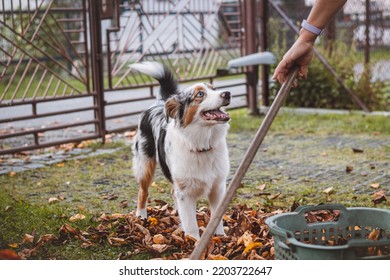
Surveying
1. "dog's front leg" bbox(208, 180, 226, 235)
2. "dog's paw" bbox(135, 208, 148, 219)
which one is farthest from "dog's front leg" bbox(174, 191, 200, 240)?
"dog's paw" bbox(135, 208, 148, 219)

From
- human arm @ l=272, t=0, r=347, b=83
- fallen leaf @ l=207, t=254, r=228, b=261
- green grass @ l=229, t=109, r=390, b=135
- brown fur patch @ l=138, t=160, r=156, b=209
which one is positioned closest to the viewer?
human arm @ l=272, t=0, r=347, b=83

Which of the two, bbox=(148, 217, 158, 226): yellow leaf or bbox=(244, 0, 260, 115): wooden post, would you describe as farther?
bbox=(244, 0, 260, 115): wooden post

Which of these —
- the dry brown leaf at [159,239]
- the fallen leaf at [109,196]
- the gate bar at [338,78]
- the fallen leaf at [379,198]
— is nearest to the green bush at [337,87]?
the gate bar at [338,78]

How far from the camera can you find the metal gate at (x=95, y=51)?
659cm

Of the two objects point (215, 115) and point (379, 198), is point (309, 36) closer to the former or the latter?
point (215, 115)

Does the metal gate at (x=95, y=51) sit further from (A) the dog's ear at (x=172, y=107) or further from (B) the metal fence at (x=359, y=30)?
(A) the dog's ear at (x=172, y=107)

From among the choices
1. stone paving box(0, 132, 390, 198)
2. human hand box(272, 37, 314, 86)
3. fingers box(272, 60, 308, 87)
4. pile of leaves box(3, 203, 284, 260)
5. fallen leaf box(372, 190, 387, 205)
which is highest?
human hand box(272, 37, 314, 86)

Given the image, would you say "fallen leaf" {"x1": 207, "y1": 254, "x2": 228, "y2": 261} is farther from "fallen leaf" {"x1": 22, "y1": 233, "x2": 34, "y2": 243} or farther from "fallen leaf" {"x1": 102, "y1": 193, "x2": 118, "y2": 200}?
"fallen leaf" {"x1": 102, "y1": 193, "x2": 118, "y2": 200}

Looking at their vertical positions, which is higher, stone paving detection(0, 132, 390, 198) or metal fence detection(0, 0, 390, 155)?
metal fence detection(0, 0, 390, 155)

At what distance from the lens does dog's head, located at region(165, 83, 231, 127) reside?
365cm

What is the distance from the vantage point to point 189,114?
12.4 feet

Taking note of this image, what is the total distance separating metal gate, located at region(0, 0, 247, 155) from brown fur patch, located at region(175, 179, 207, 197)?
10.0ft

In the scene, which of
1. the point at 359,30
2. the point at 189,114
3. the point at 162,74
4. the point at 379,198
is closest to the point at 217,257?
the point at 189,114

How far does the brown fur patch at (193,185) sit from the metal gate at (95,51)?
3.06 m
